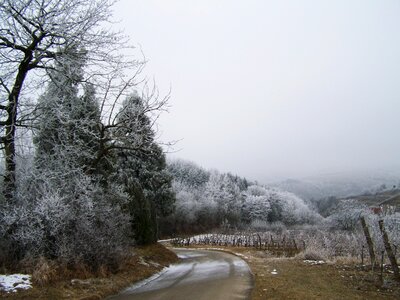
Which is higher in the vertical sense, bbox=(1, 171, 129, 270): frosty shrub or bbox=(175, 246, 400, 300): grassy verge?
bbox=(1, 171, 129, 270): frosty shrub

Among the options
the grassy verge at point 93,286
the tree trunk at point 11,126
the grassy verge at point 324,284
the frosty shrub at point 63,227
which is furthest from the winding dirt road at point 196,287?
the tree trunk at point 11,126

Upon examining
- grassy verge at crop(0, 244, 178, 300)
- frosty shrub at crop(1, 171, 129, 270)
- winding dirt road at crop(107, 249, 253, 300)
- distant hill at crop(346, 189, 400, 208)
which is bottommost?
winding dirt road at crop(107, 249, 253, 300)

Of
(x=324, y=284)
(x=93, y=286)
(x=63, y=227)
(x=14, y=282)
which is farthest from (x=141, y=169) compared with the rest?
(x=14, y=282)

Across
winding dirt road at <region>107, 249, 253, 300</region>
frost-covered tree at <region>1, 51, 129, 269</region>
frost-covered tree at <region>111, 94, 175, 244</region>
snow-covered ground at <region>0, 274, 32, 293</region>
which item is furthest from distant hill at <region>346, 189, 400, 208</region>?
snow-covered ground at <region>0, 274, 32, 293</region>

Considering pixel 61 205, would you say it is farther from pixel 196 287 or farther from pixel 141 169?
pixel 141 169

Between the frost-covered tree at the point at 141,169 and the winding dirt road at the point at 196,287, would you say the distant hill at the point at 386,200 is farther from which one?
the winding dirt road at the point at 196,287

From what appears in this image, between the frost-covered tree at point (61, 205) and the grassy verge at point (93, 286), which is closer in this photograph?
the grassy verge at point (93, 286)

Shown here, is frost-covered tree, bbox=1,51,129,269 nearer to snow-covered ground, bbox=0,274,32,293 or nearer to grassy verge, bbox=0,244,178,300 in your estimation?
grassy verge, bbox=0,244,178,300

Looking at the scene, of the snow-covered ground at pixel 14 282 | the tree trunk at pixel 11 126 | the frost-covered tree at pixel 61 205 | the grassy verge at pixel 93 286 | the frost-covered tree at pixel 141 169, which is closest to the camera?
the snow-covered ground at pixel 14 282

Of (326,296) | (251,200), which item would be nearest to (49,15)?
(326,296)

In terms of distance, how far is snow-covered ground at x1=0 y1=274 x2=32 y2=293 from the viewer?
30.8ft

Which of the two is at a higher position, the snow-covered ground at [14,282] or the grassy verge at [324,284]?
the snow-covered ground at [14,282]

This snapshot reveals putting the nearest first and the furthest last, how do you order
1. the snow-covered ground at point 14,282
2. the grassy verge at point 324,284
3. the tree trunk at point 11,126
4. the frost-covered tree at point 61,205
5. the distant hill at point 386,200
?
the snow-covered ground at point 14,282
the tree trunk at point 11,126
the grassy verge at point 324,284
the frost-covered tree at point 61,205
the distant hill at point 386,200

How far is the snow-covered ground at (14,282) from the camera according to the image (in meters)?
9.40
